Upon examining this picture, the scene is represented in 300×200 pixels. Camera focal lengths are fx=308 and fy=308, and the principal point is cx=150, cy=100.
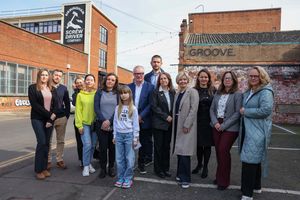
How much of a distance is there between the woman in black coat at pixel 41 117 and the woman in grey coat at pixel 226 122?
9.65 feet

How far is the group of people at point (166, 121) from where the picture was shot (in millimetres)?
4684

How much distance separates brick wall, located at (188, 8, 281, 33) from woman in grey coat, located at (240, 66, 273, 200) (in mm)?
43247

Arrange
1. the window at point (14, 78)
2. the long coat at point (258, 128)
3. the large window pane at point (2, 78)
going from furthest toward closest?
the window at point (14, 78) < the large window pane at point (2, 78) < the long coat at point (258, 128)

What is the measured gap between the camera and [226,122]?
5.04 meters

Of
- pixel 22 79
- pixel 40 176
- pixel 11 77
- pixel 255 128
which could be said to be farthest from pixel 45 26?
pixel 255 128

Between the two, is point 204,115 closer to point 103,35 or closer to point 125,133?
point 125,133

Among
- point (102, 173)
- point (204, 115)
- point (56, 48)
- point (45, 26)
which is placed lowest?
point (102, 173)

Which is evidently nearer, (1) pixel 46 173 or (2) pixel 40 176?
(2) pixel 40 176

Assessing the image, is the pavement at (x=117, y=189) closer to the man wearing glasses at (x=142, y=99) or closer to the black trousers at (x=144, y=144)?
the black trousers at (x=144, y=144)

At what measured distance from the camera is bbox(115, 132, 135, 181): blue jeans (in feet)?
17.2

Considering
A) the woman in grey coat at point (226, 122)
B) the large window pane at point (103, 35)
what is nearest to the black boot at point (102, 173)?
the woman in grey coat at point (226, 122)

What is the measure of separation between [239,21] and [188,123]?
4471 centimetres

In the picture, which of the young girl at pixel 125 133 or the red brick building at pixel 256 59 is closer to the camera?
the young girl at pixel 125 133

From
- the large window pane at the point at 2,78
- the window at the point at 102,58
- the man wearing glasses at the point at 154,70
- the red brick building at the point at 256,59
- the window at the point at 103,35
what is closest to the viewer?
the man wearing glasses at the point at 154,70
